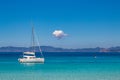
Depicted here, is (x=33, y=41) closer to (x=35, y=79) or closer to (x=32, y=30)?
(x=32, y=30)

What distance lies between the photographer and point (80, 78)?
33781 mm

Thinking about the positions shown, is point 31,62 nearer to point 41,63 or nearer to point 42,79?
point 41,63

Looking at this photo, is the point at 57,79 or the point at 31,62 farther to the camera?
the point at 31,62

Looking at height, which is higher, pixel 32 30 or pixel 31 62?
pixel 32 30

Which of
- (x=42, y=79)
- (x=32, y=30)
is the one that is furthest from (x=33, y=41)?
(x=42, y=79)

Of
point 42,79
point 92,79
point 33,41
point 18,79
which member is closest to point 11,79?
point 18,79

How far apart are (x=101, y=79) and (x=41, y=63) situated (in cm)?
3247

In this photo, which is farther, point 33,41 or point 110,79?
point 33,41

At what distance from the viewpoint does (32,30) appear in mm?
63469

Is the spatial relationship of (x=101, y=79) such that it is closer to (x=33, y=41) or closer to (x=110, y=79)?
(x=110, y=79)

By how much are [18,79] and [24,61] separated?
3273cm

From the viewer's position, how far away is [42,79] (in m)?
33.6

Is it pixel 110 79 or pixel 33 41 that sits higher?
pixel 33 41

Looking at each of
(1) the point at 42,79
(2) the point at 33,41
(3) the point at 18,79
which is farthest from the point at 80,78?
(2) the point at 33,41
